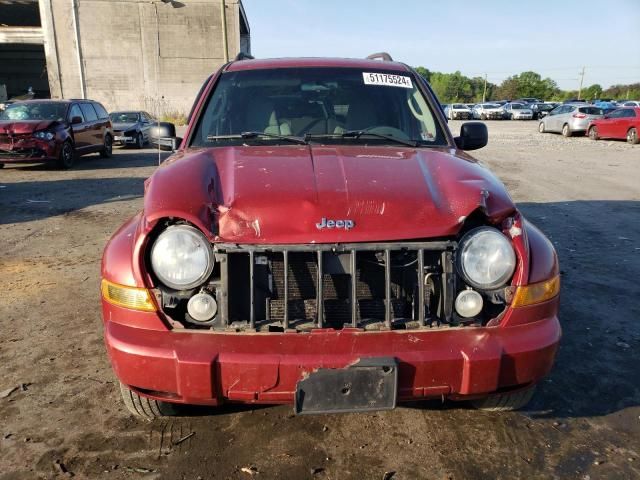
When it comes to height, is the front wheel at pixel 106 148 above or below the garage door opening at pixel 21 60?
below

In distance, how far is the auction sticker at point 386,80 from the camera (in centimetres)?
377

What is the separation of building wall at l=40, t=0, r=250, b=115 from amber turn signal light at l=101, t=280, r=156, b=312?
3473 centimetres

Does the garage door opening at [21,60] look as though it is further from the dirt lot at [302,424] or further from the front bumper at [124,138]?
the dirt lot at [302,424]

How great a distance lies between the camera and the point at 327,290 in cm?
236

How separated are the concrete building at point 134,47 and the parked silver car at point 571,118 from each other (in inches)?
819

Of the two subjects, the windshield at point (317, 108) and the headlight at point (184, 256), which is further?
the windshield at point (317, 108)

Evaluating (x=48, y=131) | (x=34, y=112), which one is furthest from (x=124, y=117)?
(x=48, y=131)

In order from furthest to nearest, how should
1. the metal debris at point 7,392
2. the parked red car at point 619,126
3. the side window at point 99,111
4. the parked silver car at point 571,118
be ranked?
the parked silver car at point 571,118 → the parked red car at point 619,126 → the side window at point 99,111 → the metal debris at point 7,392

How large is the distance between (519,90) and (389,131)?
320 ft

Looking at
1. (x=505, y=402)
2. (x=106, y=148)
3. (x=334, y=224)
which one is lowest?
(x=505, y=402)

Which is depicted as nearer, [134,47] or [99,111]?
[99,111]

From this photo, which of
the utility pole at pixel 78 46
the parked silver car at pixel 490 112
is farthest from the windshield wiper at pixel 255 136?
the parked silver car at pixel 490 112

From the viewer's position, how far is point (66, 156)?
12719mm

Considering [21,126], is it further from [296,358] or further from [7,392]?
[296,358]
